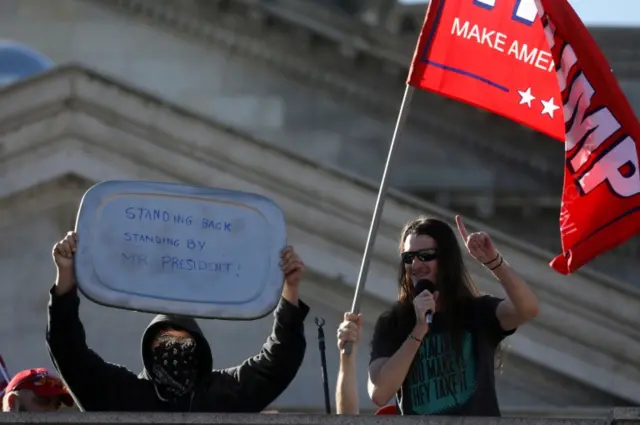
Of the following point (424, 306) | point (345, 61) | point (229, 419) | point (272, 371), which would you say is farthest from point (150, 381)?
point (345, 61)

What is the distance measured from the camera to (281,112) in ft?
87.6

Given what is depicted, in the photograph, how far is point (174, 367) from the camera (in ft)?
29.1

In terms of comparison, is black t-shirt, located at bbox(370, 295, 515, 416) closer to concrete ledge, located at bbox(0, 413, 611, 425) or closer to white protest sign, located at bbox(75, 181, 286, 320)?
concrete ledge, located at bbox(0, 413, 611, 425)

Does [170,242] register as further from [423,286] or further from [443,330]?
[443,330]

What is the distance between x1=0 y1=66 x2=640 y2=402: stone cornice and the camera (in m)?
15.2

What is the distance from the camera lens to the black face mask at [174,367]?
8.86m

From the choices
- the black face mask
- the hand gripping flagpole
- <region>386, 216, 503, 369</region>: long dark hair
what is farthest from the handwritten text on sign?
the hand gripping flagpole

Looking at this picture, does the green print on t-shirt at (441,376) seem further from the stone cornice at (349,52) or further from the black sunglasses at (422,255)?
the stone cornice at (349,52)

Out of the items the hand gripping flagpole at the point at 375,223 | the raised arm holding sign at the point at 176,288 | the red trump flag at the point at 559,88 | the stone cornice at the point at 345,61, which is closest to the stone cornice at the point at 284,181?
the red trump flag at the point at 559,88

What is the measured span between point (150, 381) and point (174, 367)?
0.15 metres

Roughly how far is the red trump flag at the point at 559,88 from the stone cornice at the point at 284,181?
439cm

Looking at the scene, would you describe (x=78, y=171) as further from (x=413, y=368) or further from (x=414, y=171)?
(x=414, y=171)

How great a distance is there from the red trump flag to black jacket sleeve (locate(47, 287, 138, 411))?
2.10m

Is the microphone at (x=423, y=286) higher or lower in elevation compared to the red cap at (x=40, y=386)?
higher
